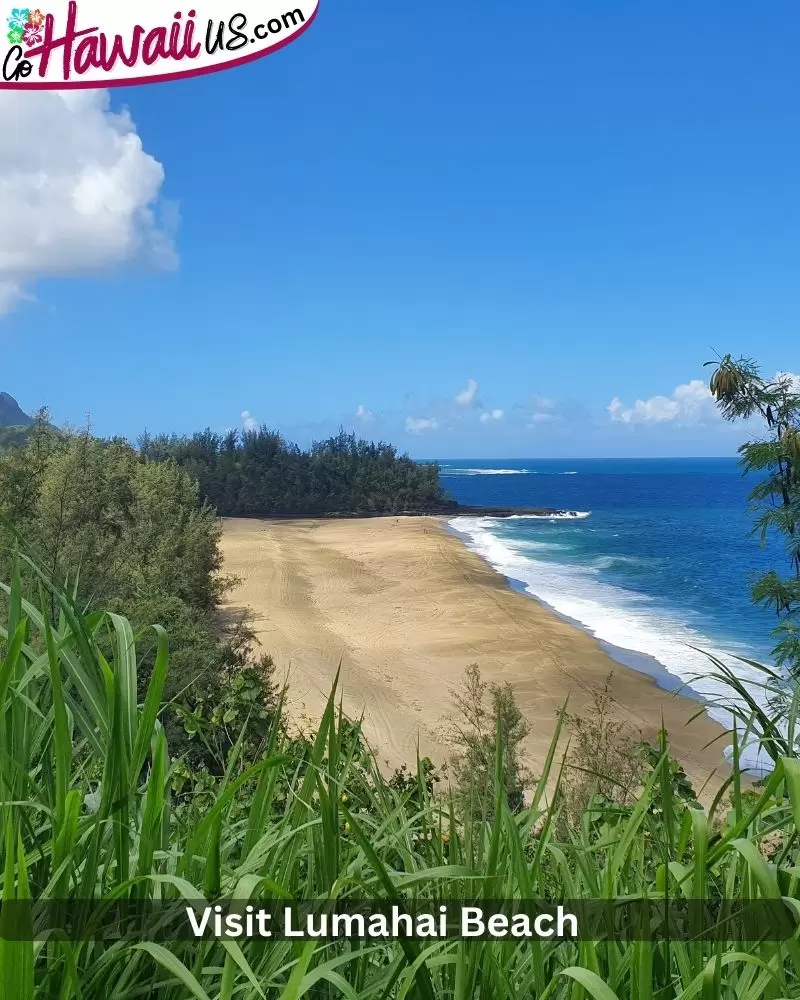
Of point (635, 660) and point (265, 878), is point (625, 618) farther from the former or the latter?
point (265, 878)

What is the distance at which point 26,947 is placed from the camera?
824mm

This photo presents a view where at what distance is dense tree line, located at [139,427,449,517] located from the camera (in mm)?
54781

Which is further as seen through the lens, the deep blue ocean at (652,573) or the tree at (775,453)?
the deep blue ocean at (652,573)

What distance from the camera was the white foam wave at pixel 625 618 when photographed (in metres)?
16.6

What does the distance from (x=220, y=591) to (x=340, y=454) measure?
41742mm

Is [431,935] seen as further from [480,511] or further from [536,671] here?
[480,511]

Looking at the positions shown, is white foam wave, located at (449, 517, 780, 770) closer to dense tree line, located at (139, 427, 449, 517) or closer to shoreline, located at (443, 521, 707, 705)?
shoreline, located at (443, 521, 707, 705)

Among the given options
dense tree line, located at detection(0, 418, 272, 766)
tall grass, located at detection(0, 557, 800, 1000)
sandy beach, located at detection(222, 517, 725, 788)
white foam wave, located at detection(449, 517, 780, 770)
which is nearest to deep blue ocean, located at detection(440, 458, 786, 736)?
white foam wave, located at detection(449, 517, 780, 770)

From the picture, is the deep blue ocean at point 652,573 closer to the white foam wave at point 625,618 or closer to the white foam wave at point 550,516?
the white foam wave at point 625,618

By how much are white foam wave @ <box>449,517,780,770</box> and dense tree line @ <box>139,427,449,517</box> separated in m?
21.9

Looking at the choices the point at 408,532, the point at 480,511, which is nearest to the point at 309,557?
the point at 408,532

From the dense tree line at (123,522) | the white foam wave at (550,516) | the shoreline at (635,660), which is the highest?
the dense tree line at (123,522)

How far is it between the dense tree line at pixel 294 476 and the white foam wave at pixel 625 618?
21.9 m

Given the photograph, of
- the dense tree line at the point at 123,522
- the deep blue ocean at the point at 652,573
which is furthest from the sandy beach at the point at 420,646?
the dense tree line at the point at 123,522
